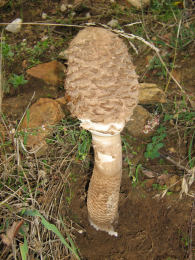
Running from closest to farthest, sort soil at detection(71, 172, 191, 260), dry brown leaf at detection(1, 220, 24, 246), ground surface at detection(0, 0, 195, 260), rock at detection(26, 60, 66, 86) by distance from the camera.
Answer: dry brown leaf at detection(1, 220, 24, 246)
ground surface at detection(0, 0, 195, 260)
soil at detection(71, 172, 191, 260)
rock at detection(26, 60, 66, 86)

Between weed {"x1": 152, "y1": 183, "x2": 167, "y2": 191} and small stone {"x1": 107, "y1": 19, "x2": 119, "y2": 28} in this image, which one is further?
small stone {"x1": 107, "y1": 19, "x2": 119, "y2": 28}

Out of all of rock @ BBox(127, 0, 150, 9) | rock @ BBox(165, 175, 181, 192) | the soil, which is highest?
rock @ BBox(127, 0, 150, 9)

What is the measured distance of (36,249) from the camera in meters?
1.70

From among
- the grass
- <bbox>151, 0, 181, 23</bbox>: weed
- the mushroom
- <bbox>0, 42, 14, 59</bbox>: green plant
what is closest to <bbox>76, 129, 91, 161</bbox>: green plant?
the grass

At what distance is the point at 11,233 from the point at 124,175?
1.27 metres

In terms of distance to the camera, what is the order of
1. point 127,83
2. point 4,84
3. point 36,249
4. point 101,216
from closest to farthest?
point 127,83
point 36,249
point 101,216
point 4,84

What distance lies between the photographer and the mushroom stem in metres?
1.71

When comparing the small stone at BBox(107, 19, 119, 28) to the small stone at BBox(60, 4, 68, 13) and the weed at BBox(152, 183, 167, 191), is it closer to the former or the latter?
Result: the small stone at BBox(60, 4, 68, 13)

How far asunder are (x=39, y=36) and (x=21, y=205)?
9.03ft

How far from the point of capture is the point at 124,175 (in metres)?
2.49

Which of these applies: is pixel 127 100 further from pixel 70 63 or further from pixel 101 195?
pixel 101 195

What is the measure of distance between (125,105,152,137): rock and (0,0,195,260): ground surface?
84 millimetres

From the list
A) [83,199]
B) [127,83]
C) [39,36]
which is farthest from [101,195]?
[39,36]

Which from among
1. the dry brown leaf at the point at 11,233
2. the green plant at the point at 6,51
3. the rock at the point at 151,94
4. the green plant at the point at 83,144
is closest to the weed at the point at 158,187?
the green plant at the point at 83,144
